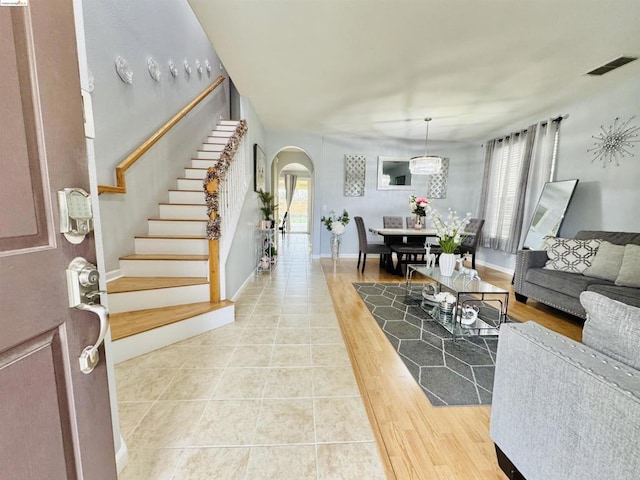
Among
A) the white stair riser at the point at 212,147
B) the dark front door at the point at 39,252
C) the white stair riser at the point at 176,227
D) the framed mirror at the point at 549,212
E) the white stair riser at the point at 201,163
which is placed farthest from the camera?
the white stair riser at the point at 212,147

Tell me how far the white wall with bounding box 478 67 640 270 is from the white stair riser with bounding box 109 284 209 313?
4.83 metres

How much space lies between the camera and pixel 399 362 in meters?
2.02

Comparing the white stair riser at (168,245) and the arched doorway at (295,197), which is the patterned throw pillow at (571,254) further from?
the arched doorway at (295,197)

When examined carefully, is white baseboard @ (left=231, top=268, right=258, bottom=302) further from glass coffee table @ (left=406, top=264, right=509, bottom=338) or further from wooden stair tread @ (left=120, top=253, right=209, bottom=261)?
glass coffee table @ (left=406, top=264, right=509, bottom=338)

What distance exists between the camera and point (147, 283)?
2.45 meters

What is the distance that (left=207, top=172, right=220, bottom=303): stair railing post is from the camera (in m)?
2.48

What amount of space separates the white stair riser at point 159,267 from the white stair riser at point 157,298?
0.82 ft

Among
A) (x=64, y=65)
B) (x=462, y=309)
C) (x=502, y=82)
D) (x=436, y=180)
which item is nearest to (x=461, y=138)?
(x=436, y=180)

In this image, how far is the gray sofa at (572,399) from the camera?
704 mm

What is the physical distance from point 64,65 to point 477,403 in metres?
2.34

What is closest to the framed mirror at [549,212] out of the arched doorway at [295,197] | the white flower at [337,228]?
the white flower at [337,228]

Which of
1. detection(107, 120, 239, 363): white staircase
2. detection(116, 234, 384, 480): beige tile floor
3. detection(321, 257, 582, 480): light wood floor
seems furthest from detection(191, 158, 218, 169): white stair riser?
detection(321, 257, 582, 480): light wood floor

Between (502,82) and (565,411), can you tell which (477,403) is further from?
(502,82)

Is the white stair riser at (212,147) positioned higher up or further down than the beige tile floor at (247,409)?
higher up
